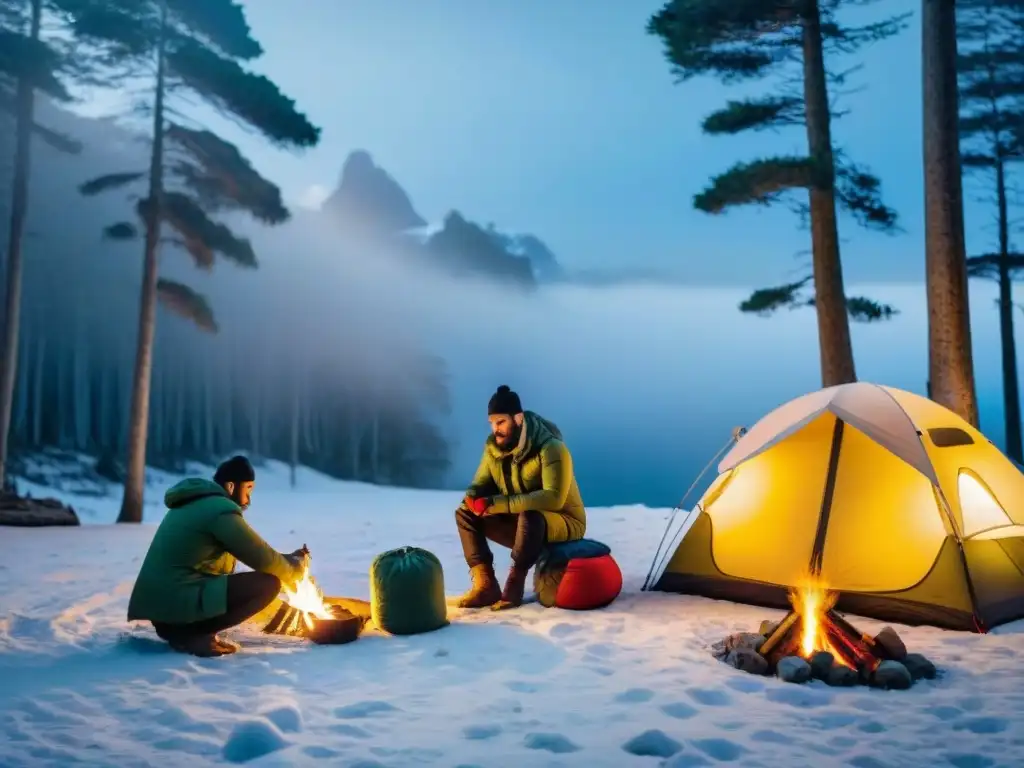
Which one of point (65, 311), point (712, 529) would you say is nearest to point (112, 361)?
point (65, 311)

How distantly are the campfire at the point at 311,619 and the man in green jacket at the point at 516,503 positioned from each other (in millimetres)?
907

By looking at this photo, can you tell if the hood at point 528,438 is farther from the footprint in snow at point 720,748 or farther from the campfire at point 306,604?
the footprint in snow at point 720,748

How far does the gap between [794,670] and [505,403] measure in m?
2.21

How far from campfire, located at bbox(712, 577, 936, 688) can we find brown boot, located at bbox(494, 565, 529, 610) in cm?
133

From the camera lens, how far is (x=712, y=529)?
524cm

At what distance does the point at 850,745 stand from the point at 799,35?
8.49 m

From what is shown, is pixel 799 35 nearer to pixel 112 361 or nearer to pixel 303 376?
pixel 112 361

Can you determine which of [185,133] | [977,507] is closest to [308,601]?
[977,507]

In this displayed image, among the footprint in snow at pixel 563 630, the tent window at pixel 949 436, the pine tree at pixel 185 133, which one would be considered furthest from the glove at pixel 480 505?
the pine tree at pixel 185 133

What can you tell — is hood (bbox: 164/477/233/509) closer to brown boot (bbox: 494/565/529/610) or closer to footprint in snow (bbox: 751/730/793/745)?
brown boot (bbox: 494/565/529/610)

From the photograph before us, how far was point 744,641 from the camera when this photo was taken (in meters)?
→ 3.79

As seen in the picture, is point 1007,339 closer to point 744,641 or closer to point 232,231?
point 744,641

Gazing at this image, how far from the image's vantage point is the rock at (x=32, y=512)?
9.78m

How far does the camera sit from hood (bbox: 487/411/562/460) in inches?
194
